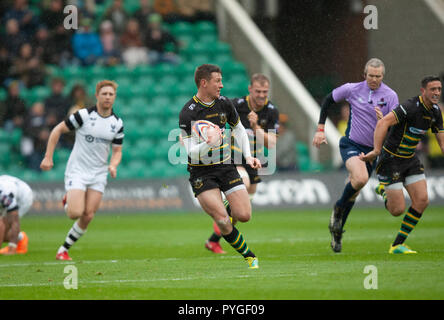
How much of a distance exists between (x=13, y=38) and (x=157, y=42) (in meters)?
4.55

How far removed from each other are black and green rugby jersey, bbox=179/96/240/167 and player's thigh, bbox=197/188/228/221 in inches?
14.7

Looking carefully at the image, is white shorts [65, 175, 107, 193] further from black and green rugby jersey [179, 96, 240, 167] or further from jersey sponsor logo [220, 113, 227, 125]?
jersey sponsor logo [220, 113, 227, 125]

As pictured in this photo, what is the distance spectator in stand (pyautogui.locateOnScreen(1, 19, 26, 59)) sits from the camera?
A: 23875 millimetres

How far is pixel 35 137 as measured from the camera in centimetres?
2153

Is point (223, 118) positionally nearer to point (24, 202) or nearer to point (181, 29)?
point (24, 202)

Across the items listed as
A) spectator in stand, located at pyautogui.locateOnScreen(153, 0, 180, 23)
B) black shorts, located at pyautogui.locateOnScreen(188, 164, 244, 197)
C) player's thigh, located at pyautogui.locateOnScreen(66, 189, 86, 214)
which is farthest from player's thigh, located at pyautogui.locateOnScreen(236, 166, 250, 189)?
spectator in stand, located at pyautogui.locateOnScreen(153, 0, 180, 23)

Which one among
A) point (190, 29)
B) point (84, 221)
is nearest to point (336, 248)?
point (84, 221)

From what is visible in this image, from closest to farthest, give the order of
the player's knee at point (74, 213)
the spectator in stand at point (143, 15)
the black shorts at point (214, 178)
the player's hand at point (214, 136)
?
the player's hand at point (214, 136)
the black shorts at point (214, 178)
the player's knee at point (74, 213)
the spectator in stand at point (143, 15)

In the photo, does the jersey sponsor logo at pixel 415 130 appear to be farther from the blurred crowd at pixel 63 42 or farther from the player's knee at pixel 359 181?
the blurred crowd at pixel 63 42

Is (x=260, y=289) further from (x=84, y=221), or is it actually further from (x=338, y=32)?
(x=338, y=32)

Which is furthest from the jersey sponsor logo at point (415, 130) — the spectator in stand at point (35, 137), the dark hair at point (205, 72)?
the spectator in stand at point (35, 137)

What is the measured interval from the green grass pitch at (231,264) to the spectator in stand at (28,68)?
25.1 feet

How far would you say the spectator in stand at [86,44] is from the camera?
80.1ft

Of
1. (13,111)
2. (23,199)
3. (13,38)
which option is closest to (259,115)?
(23,199)
